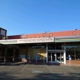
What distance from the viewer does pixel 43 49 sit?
3147 centimetres

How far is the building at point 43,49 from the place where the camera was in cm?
2865

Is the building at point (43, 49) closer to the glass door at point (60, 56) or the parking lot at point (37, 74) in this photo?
the glass door at point (60, 56)

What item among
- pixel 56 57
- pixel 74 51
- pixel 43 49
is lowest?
pixel 56 57

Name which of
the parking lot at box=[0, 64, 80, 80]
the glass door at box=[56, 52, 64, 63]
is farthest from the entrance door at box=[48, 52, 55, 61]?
the parking lot at box=[0, 64, 80, 80]

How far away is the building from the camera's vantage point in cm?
2865

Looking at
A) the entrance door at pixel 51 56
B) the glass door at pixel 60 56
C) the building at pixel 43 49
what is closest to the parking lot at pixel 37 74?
the building at pixel 43 49

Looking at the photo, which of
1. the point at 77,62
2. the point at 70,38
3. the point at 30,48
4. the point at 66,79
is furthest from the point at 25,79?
the point at 30,48

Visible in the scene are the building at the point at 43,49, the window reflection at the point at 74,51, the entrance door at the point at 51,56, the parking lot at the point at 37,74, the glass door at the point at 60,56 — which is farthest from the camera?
the entrance door at the point at 51,56

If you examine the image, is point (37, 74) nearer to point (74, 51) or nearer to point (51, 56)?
point (74, 51)

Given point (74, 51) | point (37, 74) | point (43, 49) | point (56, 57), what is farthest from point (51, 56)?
point (37, 74)

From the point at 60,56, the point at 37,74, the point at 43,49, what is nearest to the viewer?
the point at 37,74

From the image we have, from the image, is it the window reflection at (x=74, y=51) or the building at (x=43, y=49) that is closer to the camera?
the building at (x=43, y=49)

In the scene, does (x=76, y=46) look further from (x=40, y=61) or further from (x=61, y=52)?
(x=40, y=61)

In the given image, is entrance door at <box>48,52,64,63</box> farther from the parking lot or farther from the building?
the parking lot
